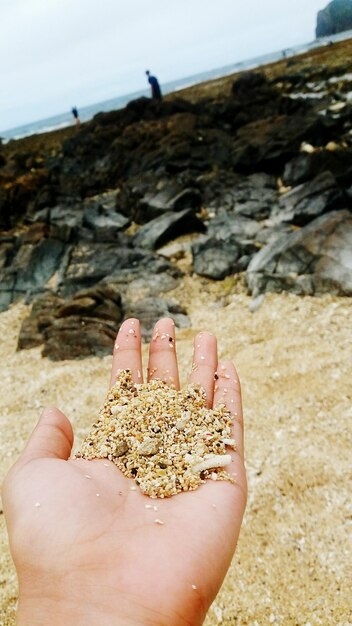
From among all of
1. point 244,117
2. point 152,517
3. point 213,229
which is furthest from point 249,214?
point 244,117

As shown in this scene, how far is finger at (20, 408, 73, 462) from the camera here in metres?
2.92

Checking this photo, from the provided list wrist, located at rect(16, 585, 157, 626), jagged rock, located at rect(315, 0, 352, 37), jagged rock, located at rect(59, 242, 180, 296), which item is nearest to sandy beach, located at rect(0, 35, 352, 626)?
jagged rock, located at rect(59, 242, 180, 296)

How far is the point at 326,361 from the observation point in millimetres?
5855

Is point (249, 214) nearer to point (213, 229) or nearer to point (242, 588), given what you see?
point (213, 229)

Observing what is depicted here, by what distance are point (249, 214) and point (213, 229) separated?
1.10 meters

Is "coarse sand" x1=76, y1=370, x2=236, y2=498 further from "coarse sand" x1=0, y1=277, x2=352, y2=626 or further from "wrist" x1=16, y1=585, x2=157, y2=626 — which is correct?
"coarse sand" x1=0, y1=277, x2=352, y2=626

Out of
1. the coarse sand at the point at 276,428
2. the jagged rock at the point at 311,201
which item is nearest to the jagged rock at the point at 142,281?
the coarse sand at the point at 276,428

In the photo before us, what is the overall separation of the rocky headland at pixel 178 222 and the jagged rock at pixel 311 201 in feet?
0.11

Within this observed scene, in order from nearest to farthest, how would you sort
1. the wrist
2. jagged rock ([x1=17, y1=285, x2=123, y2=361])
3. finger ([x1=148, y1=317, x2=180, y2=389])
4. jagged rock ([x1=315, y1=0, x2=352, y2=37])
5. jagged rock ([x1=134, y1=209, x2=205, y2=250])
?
1. the wrist
2. finger ([x1=148, y1=317, x2=180, y2=389])
3. jagged rock ([x1=17, y1=285, x2=123, y2=361])
4. jagged rock ([x1=134, y1=209, x2=205, y2=250])
5. jagged rock ([x1=315, y1=0, x2=352, y2=37])

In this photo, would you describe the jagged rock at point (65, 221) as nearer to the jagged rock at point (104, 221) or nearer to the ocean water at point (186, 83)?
the jagged rock at point (104, 221)

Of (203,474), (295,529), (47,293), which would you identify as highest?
(203,474)

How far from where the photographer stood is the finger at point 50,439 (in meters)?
2.92

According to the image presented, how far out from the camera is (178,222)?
11.4 m

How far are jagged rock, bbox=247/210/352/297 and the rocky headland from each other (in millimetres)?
21
